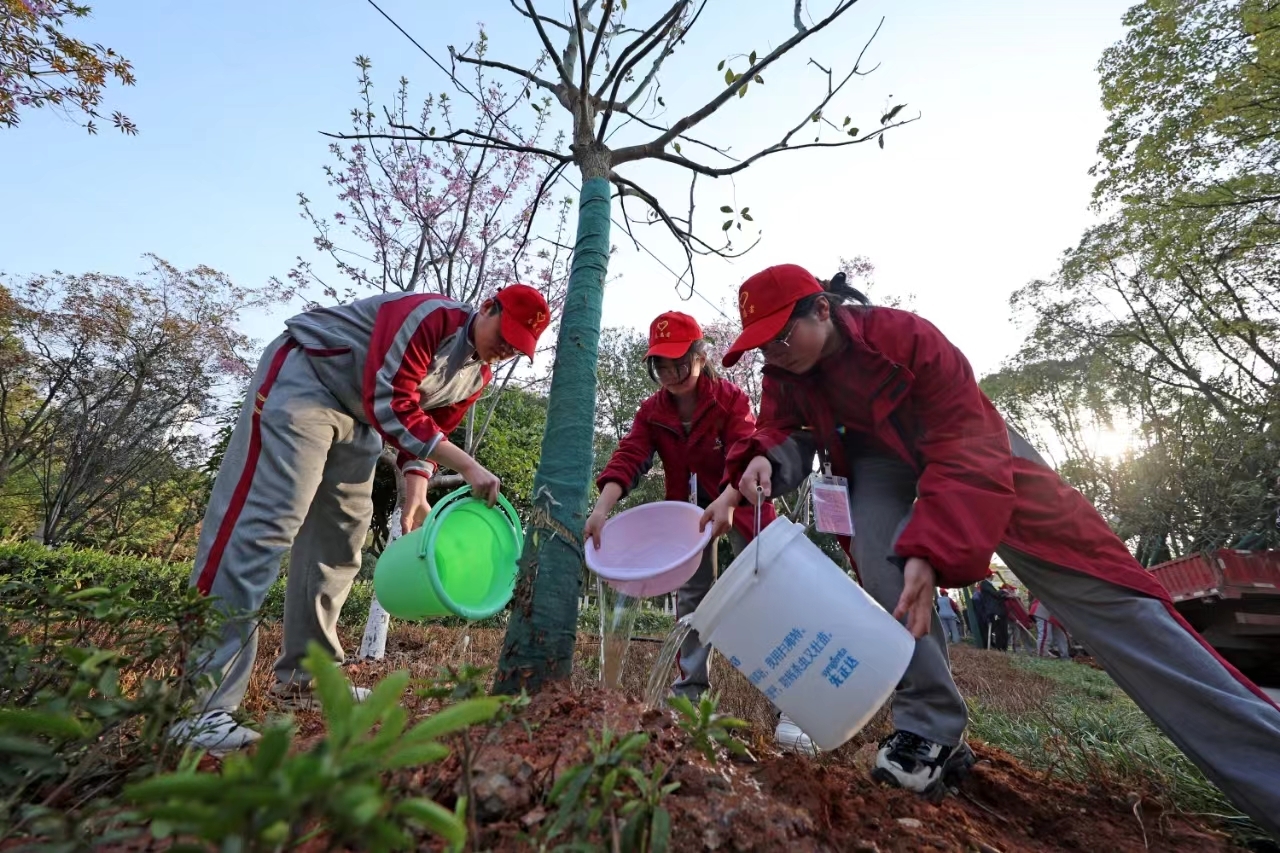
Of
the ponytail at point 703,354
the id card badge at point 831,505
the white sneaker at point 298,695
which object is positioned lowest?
the white sneaker at point 298,695

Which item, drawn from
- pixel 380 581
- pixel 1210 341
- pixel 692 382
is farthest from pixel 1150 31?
pixel 380 581

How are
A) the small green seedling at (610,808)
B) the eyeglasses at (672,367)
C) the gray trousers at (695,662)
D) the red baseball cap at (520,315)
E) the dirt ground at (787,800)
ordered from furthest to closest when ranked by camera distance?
the eyeglasses at (672,367) < the gray trousers at (695,662) < the red baseball cap at (520,315) < the dirt ground at (787,800) < the small green seedling at (610,808)

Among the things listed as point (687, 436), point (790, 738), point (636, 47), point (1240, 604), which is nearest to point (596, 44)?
point (636, 47)

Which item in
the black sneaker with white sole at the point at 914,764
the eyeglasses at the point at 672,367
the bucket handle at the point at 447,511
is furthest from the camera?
the eyeglasses at the point at 672,367

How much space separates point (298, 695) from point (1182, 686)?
110 inches

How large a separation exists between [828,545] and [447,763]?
1709 cm

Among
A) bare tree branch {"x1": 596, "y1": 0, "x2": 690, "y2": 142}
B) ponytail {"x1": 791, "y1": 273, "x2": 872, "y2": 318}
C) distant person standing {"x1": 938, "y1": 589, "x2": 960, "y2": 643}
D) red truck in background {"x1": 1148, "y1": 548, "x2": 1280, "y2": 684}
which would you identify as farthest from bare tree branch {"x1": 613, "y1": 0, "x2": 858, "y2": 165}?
distant person standing {"x1": 938, "y1": 589, "x2": 960, "y2": 643}

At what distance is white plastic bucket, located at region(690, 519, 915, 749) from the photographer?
4.80 feet

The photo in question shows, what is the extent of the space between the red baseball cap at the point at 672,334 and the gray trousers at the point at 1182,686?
164cm

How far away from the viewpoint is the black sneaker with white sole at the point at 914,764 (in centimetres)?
166

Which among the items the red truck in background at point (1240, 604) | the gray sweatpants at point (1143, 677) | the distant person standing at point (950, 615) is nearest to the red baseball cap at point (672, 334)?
the gray sweatpants at point (1143, 677)

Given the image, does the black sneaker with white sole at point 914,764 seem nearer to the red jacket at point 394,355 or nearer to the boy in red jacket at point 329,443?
the boy in red jacket at point 329,443

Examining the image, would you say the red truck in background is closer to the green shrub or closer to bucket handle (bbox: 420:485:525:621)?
bucket handle (bbox: 420:485:525:621)

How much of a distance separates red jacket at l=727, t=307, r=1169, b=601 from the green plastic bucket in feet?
3.04
